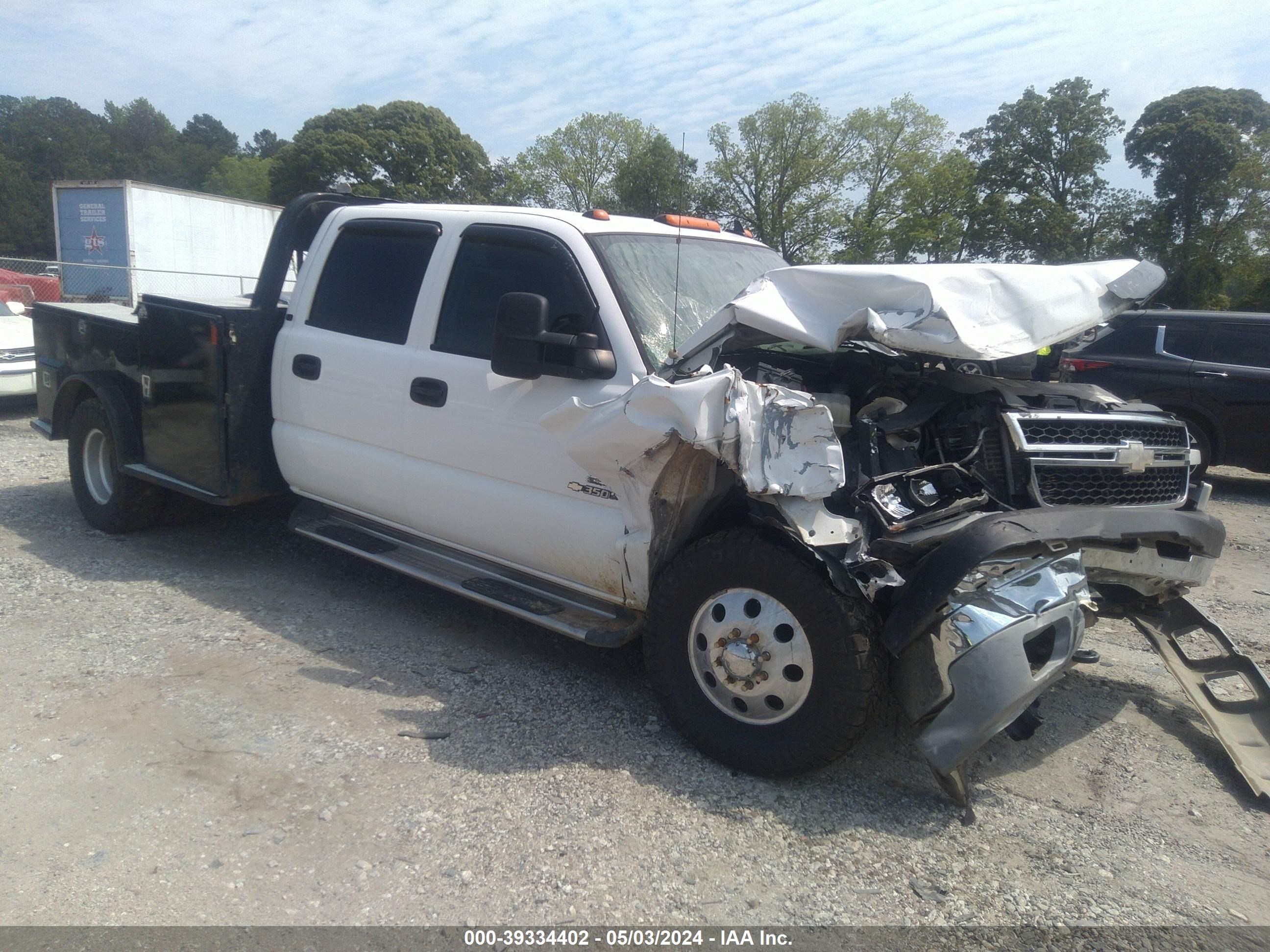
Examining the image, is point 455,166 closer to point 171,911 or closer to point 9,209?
point 9,209

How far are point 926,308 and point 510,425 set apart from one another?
71.4 inches

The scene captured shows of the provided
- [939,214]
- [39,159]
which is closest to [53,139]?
[39,159]

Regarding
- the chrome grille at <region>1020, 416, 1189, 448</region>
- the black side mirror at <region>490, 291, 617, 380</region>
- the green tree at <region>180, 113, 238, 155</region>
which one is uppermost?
the green tree at <region>180, 113, 238, 155</region>

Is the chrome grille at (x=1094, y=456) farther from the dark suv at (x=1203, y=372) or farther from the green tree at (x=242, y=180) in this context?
the green tree at (x=242, y=180)

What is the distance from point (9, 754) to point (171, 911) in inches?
50.3

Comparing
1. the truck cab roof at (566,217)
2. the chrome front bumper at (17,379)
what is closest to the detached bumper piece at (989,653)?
the truck cab roof at (566,217)

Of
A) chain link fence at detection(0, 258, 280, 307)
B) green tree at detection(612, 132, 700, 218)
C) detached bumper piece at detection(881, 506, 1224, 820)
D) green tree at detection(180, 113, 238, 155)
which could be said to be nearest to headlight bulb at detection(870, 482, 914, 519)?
detached bumper piece at detection(881, 506, 1224, 820)

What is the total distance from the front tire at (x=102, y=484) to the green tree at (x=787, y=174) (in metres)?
21.9

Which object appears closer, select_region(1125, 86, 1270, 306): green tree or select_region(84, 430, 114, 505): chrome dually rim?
select_region(84, 430, 114, 505): chrome dually rim

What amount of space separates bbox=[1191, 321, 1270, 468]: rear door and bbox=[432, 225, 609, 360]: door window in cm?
752

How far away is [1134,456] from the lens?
11.0 feet

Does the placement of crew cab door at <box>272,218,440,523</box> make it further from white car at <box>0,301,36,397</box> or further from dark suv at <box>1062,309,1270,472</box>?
white car at <box>0,301,36,397</box>

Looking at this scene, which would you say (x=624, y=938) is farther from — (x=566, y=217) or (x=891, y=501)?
(x=566, y=217)

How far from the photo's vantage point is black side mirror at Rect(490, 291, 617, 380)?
365 cm
